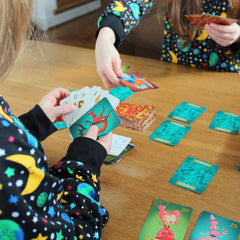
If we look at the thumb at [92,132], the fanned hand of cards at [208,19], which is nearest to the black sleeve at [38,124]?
the thumb at [92,132]

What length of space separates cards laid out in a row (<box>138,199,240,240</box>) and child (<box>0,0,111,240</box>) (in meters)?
0.10

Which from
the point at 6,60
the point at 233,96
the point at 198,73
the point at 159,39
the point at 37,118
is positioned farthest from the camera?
the point at 159,39

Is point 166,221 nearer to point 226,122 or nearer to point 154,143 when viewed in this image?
point 154,143

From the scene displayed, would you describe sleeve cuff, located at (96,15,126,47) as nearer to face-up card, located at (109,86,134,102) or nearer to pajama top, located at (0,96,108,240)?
face-up card, located at (109,86,134,102)

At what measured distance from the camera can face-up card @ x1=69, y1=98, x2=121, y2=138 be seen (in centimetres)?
83

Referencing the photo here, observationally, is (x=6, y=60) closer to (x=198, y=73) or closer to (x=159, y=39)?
(x=198, y=73)

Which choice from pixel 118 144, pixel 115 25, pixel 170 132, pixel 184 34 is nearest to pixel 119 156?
pixel 118 144

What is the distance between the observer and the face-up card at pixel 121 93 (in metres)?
1.14

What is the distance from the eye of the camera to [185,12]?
4.52 feet

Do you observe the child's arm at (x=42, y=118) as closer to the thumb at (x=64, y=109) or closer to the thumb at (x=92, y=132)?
the thumb at (x=64, y=109)

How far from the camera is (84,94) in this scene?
0.91 metres

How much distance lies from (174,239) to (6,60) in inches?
18.4

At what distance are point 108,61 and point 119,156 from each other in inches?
14.3

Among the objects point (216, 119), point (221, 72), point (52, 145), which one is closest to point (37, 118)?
point (52, 145)
